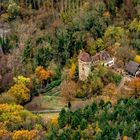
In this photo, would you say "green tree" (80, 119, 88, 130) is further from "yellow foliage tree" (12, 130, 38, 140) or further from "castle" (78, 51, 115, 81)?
"castle" (78, 51, 115, 81)

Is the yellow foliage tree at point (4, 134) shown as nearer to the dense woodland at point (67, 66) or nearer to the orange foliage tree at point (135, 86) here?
the dense woodland at point (67, 66)

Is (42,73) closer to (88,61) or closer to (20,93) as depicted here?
(20,93)

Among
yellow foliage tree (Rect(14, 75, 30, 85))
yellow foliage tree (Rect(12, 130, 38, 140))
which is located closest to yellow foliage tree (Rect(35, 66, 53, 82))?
yellow foliage tree (Rect(14, 75, 30, 85))

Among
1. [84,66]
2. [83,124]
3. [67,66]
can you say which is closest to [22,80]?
[67,66]

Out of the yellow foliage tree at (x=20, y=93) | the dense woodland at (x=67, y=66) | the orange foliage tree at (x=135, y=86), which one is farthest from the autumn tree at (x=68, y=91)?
the orange foliage tree at (x=135, y=86)

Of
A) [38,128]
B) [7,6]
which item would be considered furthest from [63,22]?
[38,128]

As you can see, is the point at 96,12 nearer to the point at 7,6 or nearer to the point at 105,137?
the point at 7,6
